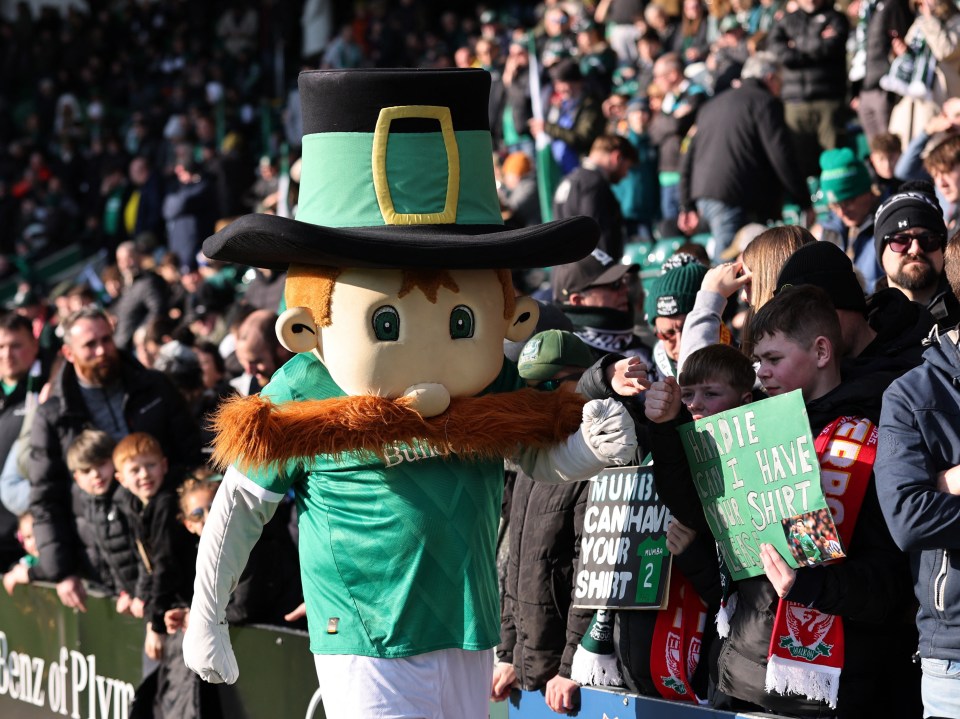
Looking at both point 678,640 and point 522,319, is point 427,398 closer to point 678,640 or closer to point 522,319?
point 522,319

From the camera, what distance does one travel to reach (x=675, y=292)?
5.31 meters

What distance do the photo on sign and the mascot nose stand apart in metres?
1.00

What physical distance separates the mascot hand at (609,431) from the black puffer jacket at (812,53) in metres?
6.78

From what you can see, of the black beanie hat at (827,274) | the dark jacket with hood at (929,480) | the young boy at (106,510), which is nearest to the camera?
the dark jacket with hood at (929,480)

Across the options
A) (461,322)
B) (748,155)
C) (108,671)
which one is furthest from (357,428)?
(748,155)

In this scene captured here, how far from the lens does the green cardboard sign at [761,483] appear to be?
12.5 feet

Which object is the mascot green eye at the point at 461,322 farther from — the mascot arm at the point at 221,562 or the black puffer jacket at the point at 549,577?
the black puffer jacket at the point at 549,577

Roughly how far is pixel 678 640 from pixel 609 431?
82 cm

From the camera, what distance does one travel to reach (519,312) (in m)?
4.33

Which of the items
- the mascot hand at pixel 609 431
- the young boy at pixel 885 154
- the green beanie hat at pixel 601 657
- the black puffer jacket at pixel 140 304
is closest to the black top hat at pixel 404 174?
the mascot hand at pixel 609 431

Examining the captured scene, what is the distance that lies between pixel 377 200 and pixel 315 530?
38.5 inches

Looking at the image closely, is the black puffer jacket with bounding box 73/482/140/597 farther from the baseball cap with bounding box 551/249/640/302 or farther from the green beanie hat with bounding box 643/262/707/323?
the green beanie hat with bounding box 643/262/707/323

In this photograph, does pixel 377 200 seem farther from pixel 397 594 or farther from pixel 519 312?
pixel 397 594

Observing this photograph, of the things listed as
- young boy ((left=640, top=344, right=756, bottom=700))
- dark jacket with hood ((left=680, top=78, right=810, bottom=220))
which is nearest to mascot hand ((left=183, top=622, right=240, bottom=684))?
young boy ((left=640, top=344, right=756, bottom=700))
